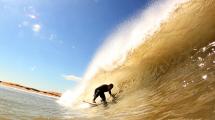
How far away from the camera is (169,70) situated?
12.9m

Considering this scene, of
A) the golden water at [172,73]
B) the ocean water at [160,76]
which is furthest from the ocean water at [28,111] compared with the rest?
the golden water at [172,73]

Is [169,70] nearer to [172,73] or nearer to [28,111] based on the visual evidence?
[172,73]

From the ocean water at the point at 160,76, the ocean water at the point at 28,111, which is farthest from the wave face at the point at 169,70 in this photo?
the ocean water at the point at 28,111

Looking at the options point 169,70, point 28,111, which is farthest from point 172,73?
point 28,111

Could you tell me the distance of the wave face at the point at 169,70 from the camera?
8.21 metres

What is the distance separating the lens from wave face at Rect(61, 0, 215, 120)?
8.21m

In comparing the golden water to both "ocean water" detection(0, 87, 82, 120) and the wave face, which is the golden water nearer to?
the wave face

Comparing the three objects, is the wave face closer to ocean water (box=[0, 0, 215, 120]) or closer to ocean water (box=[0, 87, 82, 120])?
ocean water (box=[0, 0, 215, 120])

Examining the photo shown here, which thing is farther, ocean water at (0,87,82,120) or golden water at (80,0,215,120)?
ocean water at (0,87,82,120)

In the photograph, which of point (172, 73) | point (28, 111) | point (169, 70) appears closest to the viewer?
point (28, 111)

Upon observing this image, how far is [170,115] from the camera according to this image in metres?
7.32

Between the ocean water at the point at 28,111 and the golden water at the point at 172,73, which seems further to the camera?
the ocean water at the point at 28,111

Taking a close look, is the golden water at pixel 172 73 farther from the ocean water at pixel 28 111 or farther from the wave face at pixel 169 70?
the ocean water at pixel 28 111

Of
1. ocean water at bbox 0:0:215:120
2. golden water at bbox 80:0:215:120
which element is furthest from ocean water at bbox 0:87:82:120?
golden water at bbox 80:0:215:120
